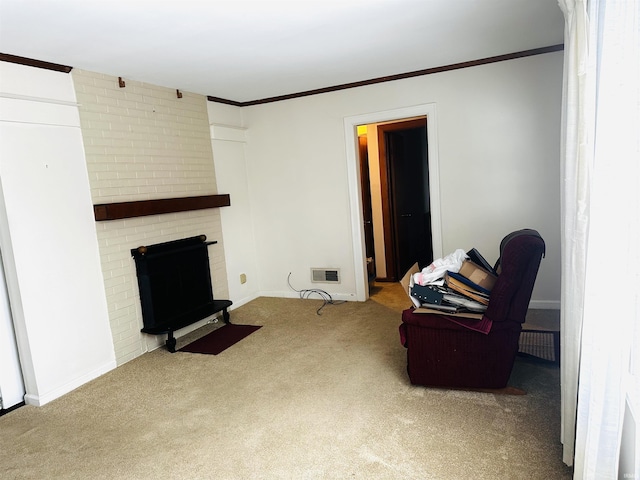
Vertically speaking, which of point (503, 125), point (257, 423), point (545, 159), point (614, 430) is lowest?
point (257, 423)

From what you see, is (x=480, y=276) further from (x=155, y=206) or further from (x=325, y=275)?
(x=155, y=206)

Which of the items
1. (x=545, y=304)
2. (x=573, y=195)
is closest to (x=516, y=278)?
(x=573, y=195)

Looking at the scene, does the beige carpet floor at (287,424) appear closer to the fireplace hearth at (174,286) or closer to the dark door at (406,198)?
the fireplace hearth at (174,286)

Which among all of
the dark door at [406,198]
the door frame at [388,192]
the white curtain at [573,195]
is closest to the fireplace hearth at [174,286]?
the door frame at [388,192]

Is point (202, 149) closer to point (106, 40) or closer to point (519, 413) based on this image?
point (106, 40)

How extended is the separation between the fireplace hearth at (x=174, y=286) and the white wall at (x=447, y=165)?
107cm

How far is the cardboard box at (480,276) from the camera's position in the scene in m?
2.71

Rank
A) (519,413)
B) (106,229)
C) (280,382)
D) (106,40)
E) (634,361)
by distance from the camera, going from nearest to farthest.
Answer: (634,361), (519,413), (106,40), (280,382), (106,229)

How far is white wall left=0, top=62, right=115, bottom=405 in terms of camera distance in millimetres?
2924

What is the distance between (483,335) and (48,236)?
2978 millimetres

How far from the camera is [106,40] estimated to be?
2.82 meters

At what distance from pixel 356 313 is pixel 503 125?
90.4 inches

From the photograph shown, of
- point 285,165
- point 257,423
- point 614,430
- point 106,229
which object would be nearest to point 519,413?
point 614,430

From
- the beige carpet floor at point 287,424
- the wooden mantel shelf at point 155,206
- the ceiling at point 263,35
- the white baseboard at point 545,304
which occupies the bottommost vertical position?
the beige carpet floor at point 287,424
